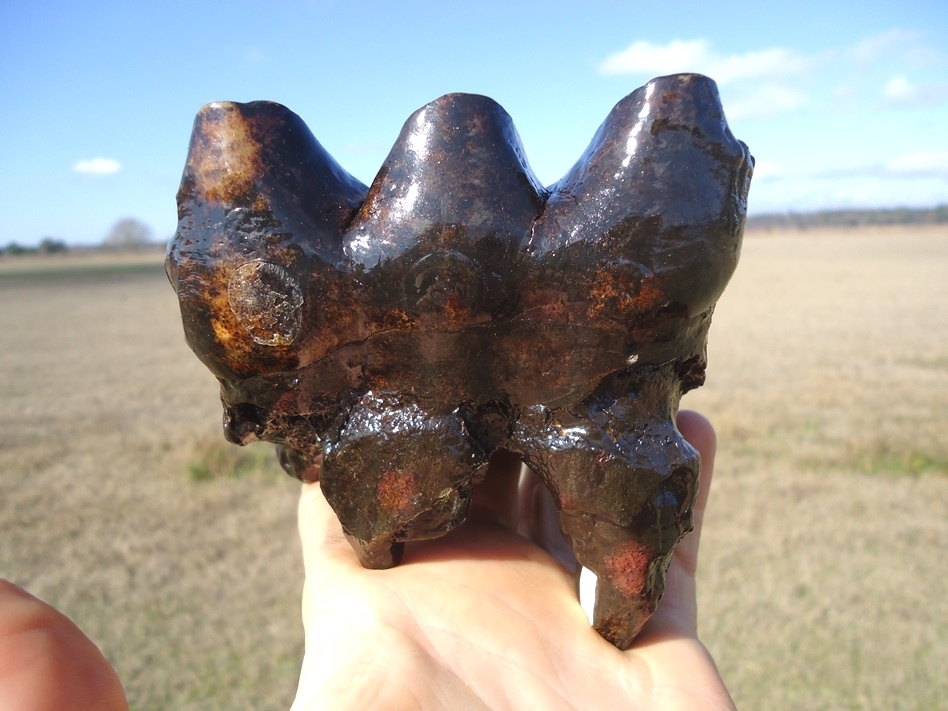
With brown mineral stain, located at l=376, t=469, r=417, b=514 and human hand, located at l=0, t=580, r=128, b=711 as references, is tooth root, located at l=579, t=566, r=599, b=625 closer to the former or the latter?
brown mineral stain, located at l=376, t=469, r=417, b=514

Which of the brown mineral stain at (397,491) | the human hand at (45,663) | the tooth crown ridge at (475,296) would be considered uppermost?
the tooth crown ridge at (475,296)

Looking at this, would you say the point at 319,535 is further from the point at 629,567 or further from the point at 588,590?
the point at 629,567

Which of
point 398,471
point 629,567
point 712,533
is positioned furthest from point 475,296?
point 712,533

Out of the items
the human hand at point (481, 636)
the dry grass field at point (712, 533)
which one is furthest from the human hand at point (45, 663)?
the dry grass field at point (712, 533)

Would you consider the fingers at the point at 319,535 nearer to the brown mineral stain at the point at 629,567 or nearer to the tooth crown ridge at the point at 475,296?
→ the tooth crown ridge at the point at 475,296

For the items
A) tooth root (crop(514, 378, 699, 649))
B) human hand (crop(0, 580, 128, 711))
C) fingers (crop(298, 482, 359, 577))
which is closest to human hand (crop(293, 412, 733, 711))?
fingers (crop(298, 482, 359, 577))
